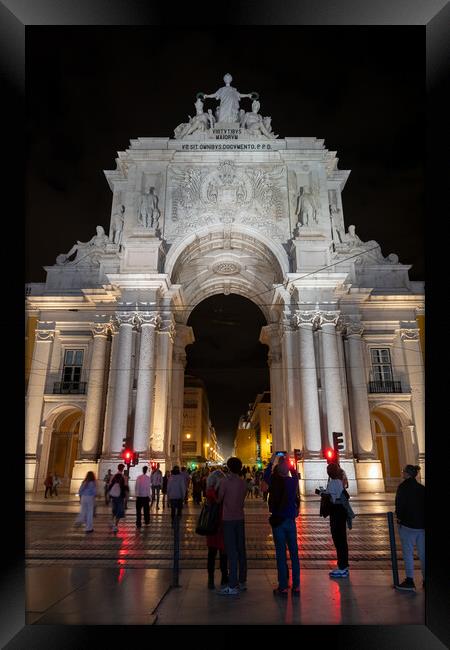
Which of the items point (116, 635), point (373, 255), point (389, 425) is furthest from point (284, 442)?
point (116, 635)

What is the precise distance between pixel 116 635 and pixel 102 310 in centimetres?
2346

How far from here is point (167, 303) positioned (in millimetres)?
25656

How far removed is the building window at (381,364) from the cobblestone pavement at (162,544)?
12.7 metres

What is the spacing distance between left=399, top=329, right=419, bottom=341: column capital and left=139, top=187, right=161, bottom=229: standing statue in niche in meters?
15.3

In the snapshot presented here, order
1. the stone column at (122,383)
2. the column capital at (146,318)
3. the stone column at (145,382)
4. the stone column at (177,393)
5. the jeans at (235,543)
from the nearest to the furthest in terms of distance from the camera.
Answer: the jeans at (235,543) < the stone column at (145,382) < the stone column at (122,383) < the column capital at (146,318) < the stone column at (177,393)

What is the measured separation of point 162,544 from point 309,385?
14226 millimetres

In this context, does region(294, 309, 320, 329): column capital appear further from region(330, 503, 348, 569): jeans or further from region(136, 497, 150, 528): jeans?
region(330, 503, 348, 569): jeans

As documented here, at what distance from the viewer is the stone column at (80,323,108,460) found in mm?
23828

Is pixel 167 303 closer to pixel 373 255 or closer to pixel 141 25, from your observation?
pixel 373 255

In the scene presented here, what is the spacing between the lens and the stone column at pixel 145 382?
2247 centimetres

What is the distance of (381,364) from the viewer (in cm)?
2684

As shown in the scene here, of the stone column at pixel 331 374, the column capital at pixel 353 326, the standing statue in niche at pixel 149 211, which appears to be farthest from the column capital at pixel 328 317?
the standing statue in niche at pixel 149 211

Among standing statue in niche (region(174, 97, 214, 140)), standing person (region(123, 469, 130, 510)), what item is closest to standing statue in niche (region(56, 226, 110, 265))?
standing statue in niche (region(174, 97, 214, 140))
